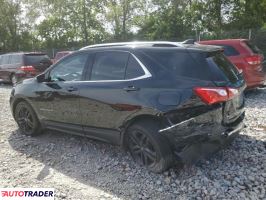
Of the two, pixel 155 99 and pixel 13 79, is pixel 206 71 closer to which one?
pixel 155 99

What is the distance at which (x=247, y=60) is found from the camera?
8.45 metres

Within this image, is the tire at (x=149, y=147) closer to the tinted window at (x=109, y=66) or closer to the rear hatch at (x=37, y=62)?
the tinted window at (x=109, y=66)

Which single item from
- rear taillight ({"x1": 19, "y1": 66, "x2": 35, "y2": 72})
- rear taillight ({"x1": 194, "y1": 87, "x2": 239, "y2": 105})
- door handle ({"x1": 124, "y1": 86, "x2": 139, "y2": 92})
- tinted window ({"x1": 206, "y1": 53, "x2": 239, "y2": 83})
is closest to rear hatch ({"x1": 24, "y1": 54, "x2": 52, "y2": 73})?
rear taillight ({"x1": 19, "y1": 66, "x2": 35, "y2": 72})

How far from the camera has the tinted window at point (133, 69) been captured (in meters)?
4.30

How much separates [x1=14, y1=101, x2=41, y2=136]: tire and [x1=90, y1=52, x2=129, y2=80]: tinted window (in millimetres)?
1772

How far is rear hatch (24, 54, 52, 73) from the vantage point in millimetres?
13672

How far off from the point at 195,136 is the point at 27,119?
3536 millimetres

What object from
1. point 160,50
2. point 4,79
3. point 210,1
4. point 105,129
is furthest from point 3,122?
point 210,1

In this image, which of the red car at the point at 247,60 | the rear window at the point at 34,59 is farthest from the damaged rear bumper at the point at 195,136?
the rear window at the point at 34,59

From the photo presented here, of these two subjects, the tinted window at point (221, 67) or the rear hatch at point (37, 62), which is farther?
the rear hatch at point (37, 62)

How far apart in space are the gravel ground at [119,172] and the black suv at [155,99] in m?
0.30

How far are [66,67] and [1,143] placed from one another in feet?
6.30

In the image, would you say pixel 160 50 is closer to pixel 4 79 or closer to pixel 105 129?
pixel 105 129

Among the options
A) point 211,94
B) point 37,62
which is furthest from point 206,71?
point 37,62
